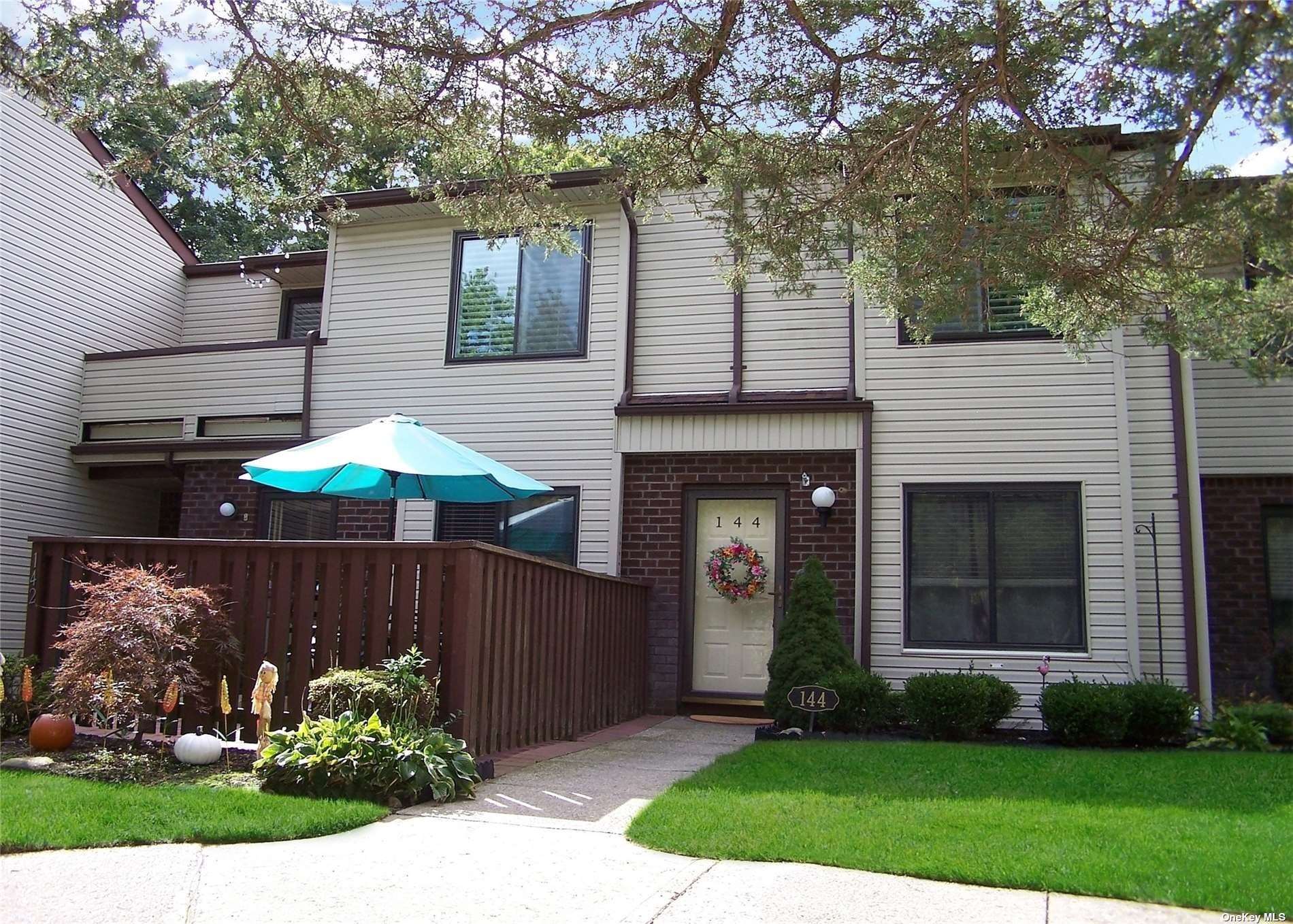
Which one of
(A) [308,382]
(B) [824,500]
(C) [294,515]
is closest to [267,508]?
(C) [294,515]

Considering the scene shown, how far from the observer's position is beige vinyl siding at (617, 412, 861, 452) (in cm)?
1038

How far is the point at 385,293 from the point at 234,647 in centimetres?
630

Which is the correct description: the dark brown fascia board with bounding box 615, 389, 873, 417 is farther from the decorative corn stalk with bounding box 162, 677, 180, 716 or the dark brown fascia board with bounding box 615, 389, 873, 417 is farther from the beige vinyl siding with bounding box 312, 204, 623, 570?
the decorative corn stalk with bounding box 162, 677, 180, 716

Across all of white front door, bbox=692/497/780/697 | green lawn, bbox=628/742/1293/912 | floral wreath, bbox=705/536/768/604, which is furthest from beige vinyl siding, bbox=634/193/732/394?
green lawn, bbox=628/742/1293/912

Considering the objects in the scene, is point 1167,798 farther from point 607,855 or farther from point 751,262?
point 751,262

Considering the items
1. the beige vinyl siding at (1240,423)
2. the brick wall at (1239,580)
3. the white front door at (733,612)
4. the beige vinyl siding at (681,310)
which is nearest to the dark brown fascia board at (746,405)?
the beige vinyl siding at (681,310)

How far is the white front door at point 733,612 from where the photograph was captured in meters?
10.5

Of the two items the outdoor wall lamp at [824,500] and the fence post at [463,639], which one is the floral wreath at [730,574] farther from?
the fence post at [463,639]

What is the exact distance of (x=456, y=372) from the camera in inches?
465

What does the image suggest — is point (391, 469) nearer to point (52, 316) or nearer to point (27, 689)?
point (27, 689)

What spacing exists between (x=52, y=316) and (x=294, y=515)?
12.8ft

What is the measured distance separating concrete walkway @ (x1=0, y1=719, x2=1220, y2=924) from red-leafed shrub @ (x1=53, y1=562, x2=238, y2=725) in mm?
Result: 1851

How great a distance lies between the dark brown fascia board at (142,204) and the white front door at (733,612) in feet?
27.5

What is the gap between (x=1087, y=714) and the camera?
8195 mm
